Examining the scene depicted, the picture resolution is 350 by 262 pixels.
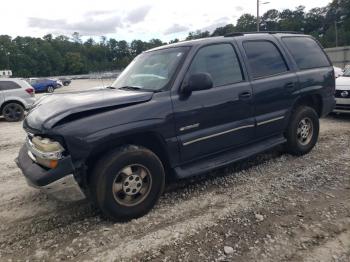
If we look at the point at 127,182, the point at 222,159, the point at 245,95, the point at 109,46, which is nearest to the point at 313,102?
the point at 245,95

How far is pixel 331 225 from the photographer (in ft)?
11.5

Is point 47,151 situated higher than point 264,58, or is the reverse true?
point 264,58

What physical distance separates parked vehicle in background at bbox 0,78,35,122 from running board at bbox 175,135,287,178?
9.98m

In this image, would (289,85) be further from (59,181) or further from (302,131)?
(59,181)

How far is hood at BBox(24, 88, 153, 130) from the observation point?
136 inches

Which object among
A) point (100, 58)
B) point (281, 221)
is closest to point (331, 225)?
point (281, 221)

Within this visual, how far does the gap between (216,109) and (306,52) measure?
243 centimetres

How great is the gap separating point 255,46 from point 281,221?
8.48 ft

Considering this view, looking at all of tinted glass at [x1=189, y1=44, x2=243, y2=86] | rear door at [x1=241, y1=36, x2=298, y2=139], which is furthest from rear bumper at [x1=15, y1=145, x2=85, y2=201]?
rear door at [x1=241, y1=36, x2=298, y2=139]

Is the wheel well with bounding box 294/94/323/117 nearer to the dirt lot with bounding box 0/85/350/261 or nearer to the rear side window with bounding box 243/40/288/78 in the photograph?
the rear side window with bounding box 243/40/288/78

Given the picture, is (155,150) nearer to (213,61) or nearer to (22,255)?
(213,61)

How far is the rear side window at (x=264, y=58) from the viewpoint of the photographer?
4.91 m

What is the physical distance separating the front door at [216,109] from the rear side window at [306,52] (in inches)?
53.6

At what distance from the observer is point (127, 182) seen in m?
3.74
